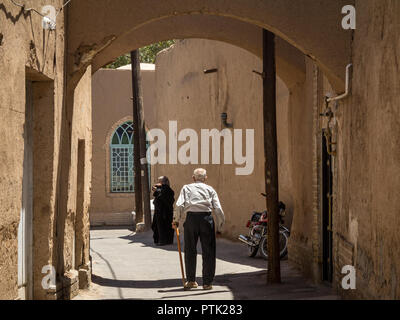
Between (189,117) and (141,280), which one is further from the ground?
(189,117)

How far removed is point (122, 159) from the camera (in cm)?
2448

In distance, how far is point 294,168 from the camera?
37.8 ft

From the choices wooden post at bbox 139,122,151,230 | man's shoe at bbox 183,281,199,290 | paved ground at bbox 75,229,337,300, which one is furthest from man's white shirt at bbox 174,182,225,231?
wooden post at bbox 139,122,151,230

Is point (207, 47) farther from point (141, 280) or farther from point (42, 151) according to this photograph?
point (42, 151)

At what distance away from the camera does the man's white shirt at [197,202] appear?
30.2ft

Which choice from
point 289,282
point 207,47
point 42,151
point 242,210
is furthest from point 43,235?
point 207,47

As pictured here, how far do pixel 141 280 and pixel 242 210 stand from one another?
16.6ft

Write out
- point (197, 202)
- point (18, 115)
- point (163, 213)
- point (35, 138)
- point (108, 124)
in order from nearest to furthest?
point (18, 115) → point (35, 138) → point (197, 202) → point (163, 213) → point (108, 124)

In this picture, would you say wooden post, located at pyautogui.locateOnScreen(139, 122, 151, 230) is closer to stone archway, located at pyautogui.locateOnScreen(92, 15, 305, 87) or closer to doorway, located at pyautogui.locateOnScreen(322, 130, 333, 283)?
stone archway, located at pyautogui.locateOnScreen(92, 15, 305, 87)

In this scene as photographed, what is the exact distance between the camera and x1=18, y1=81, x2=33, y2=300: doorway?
7.01m

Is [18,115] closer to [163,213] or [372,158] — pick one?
[372,158]

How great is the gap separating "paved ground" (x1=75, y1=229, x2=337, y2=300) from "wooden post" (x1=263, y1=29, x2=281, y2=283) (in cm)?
37

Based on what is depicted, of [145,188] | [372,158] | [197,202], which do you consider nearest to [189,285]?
[197,202]

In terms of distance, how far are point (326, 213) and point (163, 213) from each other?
660cm
